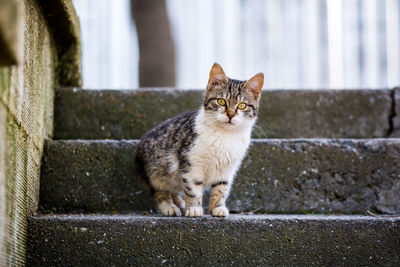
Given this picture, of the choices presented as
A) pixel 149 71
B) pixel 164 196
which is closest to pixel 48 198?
pixel 164 196

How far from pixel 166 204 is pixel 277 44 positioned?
8523mm

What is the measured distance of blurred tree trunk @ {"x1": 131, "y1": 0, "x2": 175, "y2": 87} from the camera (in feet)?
22.4

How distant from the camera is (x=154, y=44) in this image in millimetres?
6891

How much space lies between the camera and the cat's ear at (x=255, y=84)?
2885mm

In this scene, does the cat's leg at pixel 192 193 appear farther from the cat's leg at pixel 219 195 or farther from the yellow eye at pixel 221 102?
the yellow eye at pixel 221 102

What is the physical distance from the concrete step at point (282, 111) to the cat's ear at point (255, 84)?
2.16 ft

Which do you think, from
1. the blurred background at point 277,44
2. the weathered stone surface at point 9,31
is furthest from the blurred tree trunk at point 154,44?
the weathered stone surface at point 9,31

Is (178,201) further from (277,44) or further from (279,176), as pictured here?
(277,44)

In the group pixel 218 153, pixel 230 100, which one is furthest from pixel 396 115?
pixel 218 153

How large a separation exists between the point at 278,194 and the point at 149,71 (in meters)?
4.33

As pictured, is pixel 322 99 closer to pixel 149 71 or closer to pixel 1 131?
pixel 1 131

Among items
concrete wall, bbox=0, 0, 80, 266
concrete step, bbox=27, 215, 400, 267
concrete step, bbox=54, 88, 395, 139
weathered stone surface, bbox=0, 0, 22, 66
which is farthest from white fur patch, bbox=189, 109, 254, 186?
weathered stone surface, bbox=0, 0, 22, 66

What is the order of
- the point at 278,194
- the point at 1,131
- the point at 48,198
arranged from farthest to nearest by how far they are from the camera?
the point at 278,194 → the point at 48,198 → the point at 1,131

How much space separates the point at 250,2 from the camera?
37.1ft
